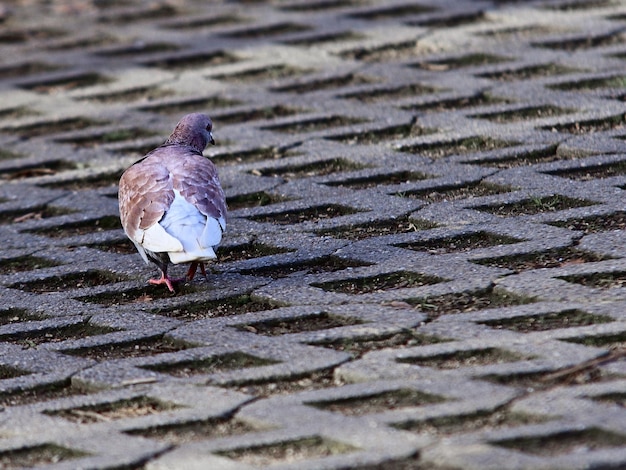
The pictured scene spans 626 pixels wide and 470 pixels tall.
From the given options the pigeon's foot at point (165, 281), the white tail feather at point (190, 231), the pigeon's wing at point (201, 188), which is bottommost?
the pigeon's foot at point (165, 281)

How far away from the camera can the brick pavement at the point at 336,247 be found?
8.40 feet

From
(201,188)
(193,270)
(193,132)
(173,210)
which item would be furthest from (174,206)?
(193,132)

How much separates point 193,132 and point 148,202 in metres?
0.80

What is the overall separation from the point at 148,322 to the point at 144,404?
1.92ft

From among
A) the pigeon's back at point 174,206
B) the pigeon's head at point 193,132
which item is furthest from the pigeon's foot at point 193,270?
the pigeon's head at point 193,132

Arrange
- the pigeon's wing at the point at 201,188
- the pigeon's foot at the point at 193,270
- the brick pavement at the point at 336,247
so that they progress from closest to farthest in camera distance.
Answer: the brick pavement at the point at 336,247 < the pigeon's wing at the point at 201,188 < the pigeon's foot at the point at 193,270

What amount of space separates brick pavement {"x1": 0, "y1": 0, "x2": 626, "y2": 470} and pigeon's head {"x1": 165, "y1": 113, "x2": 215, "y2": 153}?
0.88 feet

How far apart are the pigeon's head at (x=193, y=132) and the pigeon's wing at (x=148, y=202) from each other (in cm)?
47

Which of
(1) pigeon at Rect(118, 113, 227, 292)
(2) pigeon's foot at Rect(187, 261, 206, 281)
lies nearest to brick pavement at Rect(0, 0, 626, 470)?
(2) pigeon's foot at Rect(187, 261, 206, 281)

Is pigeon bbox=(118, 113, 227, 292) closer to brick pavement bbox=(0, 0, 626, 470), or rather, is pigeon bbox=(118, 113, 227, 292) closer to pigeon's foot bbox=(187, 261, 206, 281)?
pigeon's foot bbox=(187, 261, 206, 281)

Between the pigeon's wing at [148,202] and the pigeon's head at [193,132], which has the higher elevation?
the pigeon's head at [193,132]

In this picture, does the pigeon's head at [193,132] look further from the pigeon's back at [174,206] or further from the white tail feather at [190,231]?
the white tail feather at [190,231]

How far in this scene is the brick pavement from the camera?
2561 millimetres

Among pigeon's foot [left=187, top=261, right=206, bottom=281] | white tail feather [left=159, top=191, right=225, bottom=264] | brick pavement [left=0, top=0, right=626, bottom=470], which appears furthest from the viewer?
pigeon's foot [left=187, top=261, right=206, bottom=281]
